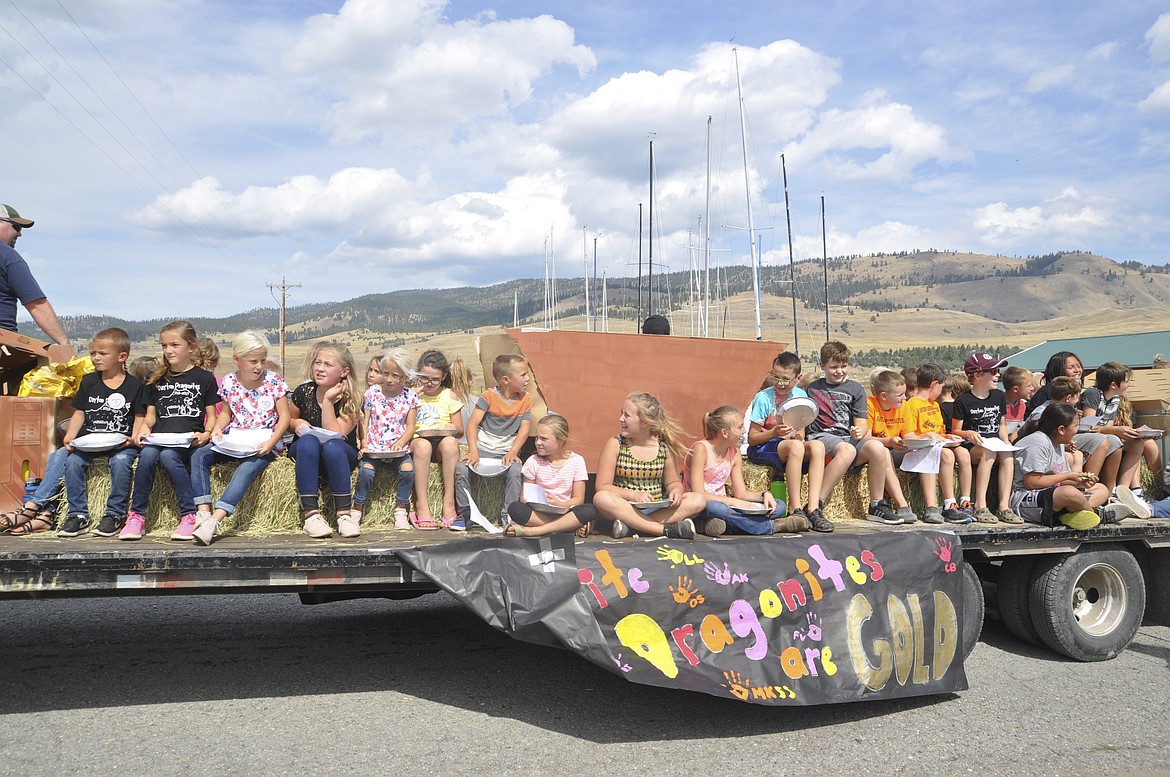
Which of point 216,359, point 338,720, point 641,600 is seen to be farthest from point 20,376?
point 641,600

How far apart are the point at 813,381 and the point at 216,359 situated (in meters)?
4.47

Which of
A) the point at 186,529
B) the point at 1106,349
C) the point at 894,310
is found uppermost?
the point at 894,310

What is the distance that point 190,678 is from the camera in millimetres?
4863

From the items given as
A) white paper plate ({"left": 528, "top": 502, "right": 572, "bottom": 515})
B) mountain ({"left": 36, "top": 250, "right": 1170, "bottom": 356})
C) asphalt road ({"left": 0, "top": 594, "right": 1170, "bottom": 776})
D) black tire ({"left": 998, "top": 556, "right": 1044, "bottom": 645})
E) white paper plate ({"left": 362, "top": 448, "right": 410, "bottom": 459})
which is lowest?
asphalt road ({"left": 0, "top": 594, "right": 1170, "bottom": 776})

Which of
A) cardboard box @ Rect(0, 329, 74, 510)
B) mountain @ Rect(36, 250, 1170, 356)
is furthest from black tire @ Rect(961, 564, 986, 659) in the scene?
mountain @ Rect(36, 250, 1170, 356)

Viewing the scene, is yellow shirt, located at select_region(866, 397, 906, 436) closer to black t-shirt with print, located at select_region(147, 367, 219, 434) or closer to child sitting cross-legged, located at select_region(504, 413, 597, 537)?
child sitting cross-legged, located at select_region(504, 413, 597, 537)

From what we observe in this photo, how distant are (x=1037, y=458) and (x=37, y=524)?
661 cm

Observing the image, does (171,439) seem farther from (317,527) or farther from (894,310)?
(894,310)

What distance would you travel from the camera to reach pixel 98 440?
468 cm

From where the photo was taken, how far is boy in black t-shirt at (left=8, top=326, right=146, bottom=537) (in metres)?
4.57

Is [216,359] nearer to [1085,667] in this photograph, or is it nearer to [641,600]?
[641,600]

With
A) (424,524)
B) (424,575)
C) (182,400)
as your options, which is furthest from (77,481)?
(424,575)

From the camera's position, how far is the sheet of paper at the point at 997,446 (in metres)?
6.06

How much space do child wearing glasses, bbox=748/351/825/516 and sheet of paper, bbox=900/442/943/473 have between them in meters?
0.76
